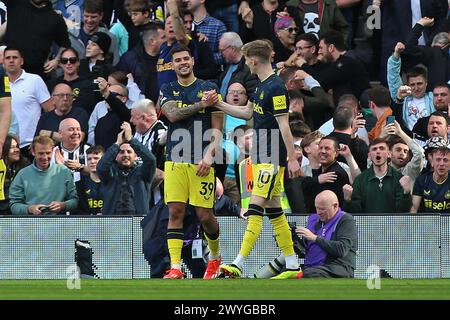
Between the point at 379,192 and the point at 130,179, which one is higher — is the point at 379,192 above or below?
below

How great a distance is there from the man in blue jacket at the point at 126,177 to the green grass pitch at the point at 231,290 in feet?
6.12

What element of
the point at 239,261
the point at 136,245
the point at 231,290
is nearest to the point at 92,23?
the point at 136,245

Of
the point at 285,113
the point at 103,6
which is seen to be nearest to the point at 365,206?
the point at 285,113

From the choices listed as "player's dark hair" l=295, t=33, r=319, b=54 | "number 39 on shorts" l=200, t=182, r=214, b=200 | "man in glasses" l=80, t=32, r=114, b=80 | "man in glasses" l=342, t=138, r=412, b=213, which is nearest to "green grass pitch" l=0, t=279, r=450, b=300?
"number 39 on shorts" l=200, t=182, r=214, b=200

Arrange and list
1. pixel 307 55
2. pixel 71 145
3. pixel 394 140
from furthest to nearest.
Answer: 1. pixel 307 55
2. pixel 71 145
3. pixel 394 140

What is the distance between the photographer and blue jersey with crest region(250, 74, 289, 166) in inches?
510

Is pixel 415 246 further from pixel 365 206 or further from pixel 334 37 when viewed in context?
pixel 334 37

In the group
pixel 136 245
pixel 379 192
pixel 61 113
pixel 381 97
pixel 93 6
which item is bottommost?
pixel 136 245

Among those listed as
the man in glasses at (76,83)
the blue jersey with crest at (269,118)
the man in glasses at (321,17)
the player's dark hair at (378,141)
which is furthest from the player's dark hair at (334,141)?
the man in glasses at (76,83)

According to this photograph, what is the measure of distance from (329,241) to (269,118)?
4.50 feet

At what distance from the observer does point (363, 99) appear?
1661 cm

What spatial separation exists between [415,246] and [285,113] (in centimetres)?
223

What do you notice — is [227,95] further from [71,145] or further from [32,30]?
[32,30]

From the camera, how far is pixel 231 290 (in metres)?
11.7
